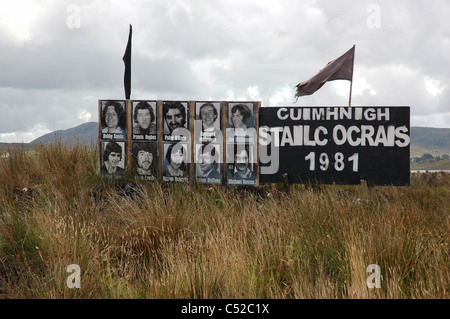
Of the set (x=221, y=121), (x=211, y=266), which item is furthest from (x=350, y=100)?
(x=211, y=266)

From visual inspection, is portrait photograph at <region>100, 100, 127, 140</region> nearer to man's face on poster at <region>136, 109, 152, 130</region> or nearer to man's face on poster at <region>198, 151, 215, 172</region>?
man's face on poster at <region>136, 109, 152, 130</region>

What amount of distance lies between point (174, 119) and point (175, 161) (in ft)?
3.57

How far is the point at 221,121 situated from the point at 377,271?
7.21 meters

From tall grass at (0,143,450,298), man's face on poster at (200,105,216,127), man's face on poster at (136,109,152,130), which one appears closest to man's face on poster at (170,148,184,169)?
man's face on poster at (200,105,216,127)

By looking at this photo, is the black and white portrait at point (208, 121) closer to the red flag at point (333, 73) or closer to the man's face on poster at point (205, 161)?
the man's face on poster at point (205, 161)

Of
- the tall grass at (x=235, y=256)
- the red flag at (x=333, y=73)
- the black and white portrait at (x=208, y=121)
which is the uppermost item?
the red flag at (x=333, y=73)

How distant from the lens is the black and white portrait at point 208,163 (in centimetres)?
1134

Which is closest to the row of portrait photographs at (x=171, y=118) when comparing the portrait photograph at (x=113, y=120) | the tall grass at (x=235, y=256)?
the portrait photograph at (x=113, y=120)

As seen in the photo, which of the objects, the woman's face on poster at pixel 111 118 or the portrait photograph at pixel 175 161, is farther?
the woman's face on poster at pixel 111 118

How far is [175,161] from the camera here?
37.9 ft

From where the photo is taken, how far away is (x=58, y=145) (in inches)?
486

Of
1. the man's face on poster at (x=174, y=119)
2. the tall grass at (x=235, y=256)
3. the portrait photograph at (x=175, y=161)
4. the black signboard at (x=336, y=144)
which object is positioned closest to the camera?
the tall grass at (x=235, y=256)

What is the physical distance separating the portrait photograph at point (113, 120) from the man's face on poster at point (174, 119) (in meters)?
1.28
